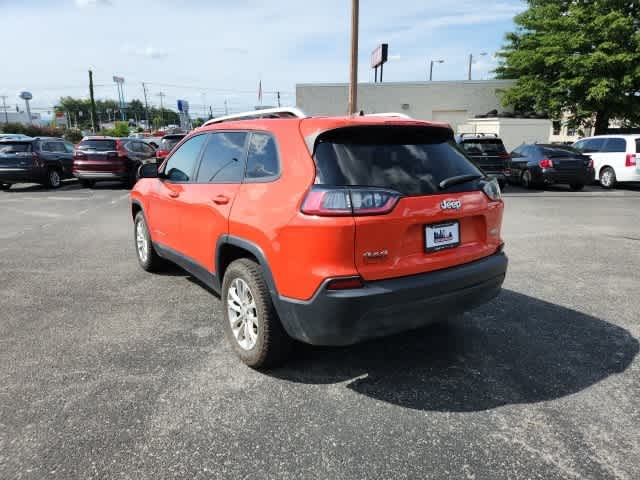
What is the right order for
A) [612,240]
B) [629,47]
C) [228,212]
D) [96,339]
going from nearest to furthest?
[228,212] → [96,339] → [612,240] → [629,47]

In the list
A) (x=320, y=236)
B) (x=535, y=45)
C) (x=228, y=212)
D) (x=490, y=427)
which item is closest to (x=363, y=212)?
(x=320, y=236)

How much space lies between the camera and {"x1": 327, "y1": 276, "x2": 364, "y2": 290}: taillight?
2.56 metres

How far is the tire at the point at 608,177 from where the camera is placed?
1451cm

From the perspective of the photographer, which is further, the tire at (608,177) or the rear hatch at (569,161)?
the tire at (608,177)

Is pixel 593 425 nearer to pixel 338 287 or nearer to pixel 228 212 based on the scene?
pixel 338 287

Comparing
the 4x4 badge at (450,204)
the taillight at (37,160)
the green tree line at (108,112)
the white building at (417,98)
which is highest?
the green tree line at (108,112)

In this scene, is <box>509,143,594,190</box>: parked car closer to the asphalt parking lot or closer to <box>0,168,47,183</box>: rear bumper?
the asphalt parking lot

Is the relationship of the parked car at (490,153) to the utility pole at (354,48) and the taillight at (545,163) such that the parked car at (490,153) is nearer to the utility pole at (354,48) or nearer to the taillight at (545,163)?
the taillight at (545,163)

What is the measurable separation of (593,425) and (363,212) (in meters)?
1.76

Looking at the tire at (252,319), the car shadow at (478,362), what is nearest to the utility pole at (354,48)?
the car shadow at (478,362)

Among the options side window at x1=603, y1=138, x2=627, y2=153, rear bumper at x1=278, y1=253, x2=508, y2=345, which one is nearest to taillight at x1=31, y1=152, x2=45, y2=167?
rear bumper at x1=278, y1=253, x2=508, y2=345

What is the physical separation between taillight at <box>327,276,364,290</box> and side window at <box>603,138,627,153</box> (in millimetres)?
14863

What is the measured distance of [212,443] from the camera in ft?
8.11

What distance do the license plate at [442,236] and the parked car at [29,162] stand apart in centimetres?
1522
